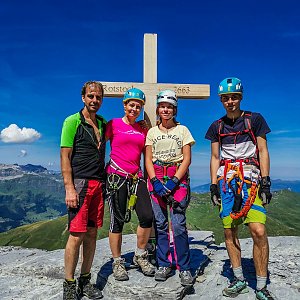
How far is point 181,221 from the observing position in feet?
24.0

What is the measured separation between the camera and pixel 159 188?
286 inches

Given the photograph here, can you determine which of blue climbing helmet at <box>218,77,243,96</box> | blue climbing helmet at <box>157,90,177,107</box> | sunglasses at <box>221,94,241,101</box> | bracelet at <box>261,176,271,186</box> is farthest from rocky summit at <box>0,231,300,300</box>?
blue climbing helmet at <box>218,77,243,96</box>

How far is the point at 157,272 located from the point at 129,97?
163 inches

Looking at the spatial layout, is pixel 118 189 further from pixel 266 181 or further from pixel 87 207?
pixel 266 181

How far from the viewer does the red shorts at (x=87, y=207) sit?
676cm

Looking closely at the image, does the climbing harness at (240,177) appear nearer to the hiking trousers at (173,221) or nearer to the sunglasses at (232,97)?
the sunglasses at (232,97)

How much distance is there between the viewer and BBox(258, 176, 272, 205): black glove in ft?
22.2

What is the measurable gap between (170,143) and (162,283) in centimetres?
317

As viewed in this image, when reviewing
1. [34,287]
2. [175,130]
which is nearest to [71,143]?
[175,130]

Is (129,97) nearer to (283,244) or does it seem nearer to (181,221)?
(181,221)

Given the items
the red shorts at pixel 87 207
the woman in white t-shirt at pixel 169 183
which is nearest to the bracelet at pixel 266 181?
the woman in white t-shirt at pixel 169 183

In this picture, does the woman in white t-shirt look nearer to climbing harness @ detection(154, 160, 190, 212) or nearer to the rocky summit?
climbing harness @ detection(154, 160, 190, 212)

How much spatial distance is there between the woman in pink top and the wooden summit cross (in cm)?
121

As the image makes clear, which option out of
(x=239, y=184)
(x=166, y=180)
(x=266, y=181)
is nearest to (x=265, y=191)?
(x=266, y=181)
